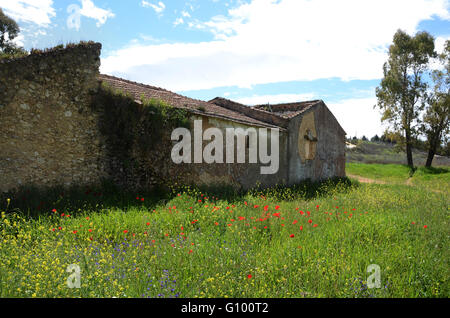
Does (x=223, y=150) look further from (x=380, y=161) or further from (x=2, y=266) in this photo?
(x=380, y=161)

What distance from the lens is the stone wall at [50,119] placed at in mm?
6180

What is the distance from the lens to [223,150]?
9.69m

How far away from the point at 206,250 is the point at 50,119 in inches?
198

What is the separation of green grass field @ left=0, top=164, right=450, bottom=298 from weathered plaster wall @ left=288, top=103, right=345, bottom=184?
6.47m

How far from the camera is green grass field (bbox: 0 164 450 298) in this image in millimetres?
3385

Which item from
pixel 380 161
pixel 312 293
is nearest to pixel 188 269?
pixel 312 293

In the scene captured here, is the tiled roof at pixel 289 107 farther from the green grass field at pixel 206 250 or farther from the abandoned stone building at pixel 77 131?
the green grass field at pixel 206 250

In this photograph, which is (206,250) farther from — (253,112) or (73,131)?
(253,112)

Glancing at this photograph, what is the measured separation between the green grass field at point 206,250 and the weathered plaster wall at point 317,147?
6466 mm

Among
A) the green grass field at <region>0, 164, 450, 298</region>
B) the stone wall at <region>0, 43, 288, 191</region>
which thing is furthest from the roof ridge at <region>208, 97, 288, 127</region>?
the green grass field at <region>0, 164, 450, 298</region>

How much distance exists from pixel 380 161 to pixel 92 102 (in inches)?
1118

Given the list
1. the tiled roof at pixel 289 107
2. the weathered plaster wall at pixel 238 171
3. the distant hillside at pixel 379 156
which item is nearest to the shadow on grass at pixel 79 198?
the weathered plaster wall at pixel 238 171

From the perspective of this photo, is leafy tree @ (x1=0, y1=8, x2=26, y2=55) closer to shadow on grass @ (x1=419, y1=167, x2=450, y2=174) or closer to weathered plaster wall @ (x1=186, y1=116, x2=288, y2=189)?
weathered plaster wall @ (x1=186, y1=116, x2=288, y2=189)

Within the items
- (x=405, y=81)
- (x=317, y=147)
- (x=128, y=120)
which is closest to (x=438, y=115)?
(x=405, y=81)
